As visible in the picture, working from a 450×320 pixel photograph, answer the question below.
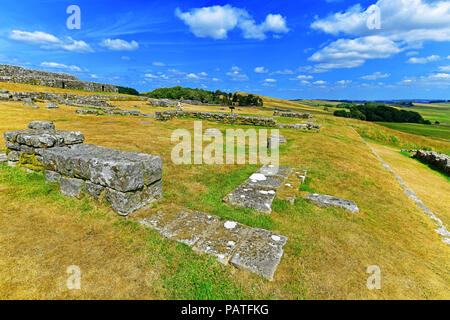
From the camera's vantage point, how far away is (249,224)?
4.10 m

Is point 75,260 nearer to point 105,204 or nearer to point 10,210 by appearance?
point 105,204

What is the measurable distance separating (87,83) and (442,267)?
141 ft

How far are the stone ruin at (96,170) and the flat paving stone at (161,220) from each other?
510 millimetres

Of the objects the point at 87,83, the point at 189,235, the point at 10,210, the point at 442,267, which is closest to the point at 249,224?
the point at 189,235

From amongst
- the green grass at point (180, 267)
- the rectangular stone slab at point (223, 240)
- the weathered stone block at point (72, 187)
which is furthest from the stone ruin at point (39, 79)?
the rectangular stone slab at point (223, 240)

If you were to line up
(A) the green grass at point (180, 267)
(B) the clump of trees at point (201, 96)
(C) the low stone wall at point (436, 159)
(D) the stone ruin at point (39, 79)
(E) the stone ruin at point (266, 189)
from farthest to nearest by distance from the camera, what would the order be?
(B) the clump of trees at point (201, 96) → (D) the stone ruin at point (39, 79) → (C) the low stone wall at point (436, 159) → (E) the stone ruin at point (266, 189) → (A) the green grass at point (180, 267)

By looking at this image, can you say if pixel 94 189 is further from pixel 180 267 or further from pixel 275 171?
pixel 275 171

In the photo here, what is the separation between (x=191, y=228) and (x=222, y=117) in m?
16.6

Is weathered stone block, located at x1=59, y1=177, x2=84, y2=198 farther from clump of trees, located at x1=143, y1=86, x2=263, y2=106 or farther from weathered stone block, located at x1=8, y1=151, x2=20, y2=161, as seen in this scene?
clump of trees, located at x1=143, y1=86, x2=263, y2=106

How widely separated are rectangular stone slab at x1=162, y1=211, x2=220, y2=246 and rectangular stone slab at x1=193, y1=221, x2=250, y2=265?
133mm

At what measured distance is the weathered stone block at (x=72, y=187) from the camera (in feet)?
14.8

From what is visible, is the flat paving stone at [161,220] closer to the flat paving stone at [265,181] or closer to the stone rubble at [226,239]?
the stone rubble at [226,239]

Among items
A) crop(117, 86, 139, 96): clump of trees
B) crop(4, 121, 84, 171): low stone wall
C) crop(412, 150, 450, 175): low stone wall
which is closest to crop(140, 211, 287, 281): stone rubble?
crop(4, 121, 84, 171): low stone wall

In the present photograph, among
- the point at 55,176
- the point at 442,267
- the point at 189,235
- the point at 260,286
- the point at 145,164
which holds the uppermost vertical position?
the point at 145,164
